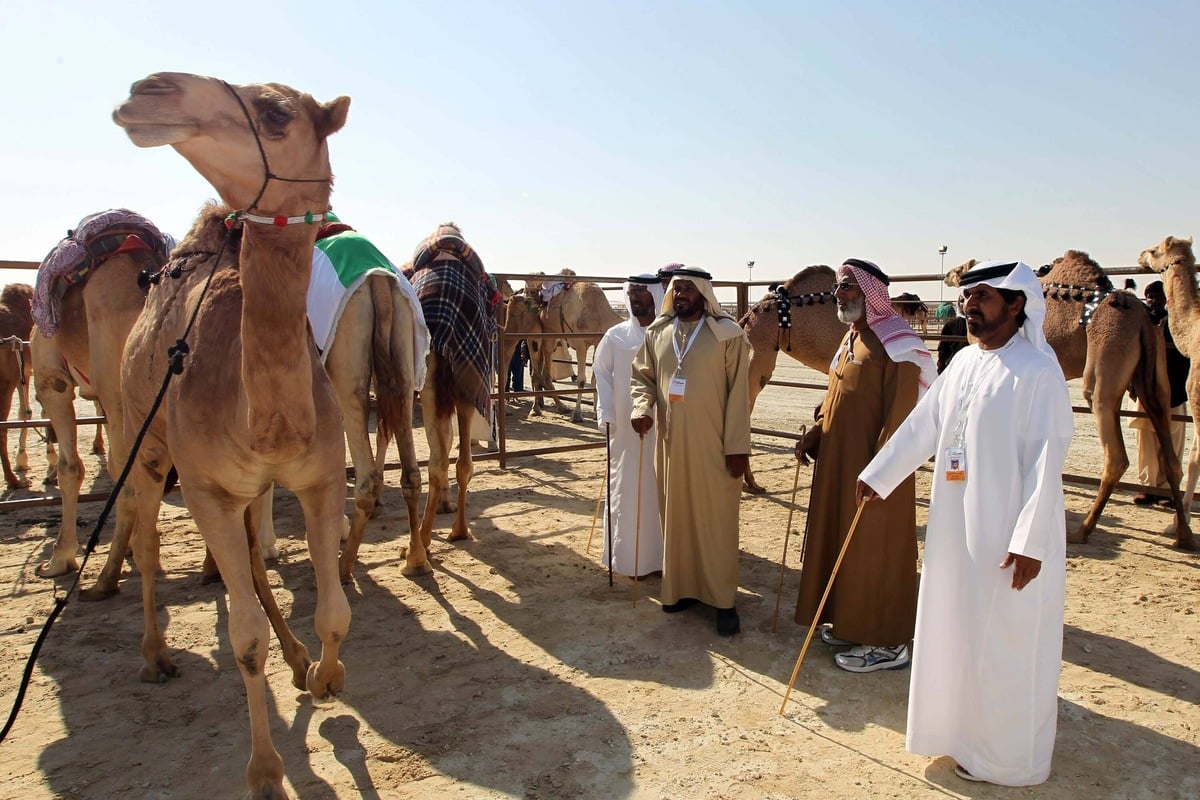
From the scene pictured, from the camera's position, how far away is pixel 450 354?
17.0ft

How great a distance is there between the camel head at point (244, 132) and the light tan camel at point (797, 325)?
5.30 meters

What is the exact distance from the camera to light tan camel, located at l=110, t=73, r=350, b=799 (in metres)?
2.31

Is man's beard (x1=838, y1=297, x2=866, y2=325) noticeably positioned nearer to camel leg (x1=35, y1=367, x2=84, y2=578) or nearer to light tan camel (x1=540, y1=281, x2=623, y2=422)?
camel leg (x1=35, y1=367, x2=84, y2=578)

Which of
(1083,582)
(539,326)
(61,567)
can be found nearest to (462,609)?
(61,567)

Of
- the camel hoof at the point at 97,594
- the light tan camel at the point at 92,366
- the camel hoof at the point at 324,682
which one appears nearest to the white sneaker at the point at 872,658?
the camel hoof at the point at 324,682

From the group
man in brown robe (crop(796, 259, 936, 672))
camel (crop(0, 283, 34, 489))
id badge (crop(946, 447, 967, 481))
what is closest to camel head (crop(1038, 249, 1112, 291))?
man in brown robe (crop(796, 259, 936, 672))

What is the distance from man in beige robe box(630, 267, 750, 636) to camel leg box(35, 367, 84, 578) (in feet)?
12.2

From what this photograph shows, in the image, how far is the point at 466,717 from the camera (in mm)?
3209

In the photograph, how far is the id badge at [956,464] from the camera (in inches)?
113

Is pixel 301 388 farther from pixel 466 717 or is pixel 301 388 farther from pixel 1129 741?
pixel 1129 741

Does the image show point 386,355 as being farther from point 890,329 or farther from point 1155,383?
point 1155,383

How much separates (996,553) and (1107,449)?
3633 mm

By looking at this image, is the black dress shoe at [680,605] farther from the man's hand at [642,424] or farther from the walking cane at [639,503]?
the man's hand at [642,424]

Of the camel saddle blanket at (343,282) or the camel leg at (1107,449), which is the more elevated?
the camel saddle blanket at (343,282)
